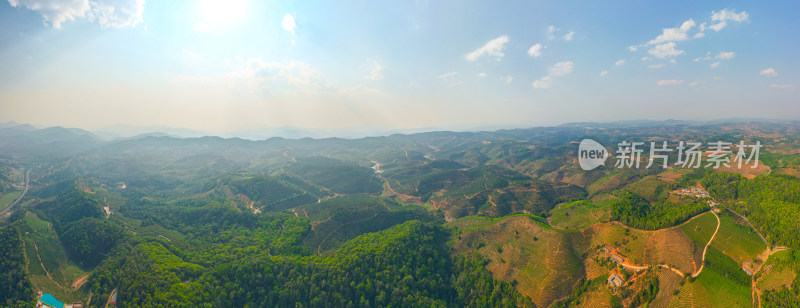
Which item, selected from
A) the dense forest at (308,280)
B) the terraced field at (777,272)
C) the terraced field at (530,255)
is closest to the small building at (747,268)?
the terraced field at (777,272)

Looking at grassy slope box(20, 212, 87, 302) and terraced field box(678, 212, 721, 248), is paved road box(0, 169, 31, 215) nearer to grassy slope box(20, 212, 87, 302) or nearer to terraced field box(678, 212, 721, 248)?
grassy slope box(20, 212, 87, 302)

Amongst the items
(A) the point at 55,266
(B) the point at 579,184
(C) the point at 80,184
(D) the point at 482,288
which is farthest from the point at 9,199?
(B) the point at 579,184

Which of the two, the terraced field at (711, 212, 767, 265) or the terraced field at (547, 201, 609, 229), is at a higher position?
the terraced field at (711, 212, 767, 265)

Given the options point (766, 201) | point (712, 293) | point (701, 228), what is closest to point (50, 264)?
point (712, 293)

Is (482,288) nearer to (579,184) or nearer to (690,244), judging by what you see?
(690,244)

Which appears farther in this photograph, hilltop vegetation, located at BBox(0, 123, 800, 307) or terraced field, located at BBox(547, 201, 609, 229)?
terraced field, located at BBox(547, 201, 609, 229)

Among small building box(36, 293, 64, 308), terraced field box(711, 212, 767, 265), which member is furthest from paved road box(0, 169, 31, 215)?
terraced field box(711, 212, 767, 265)

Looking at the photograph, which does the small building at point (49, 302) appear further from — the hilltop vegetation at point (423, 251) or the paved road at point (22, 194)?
the paved road at point (22, 194)

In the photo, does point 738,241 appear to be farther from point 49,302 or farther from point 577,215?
point 49,302
